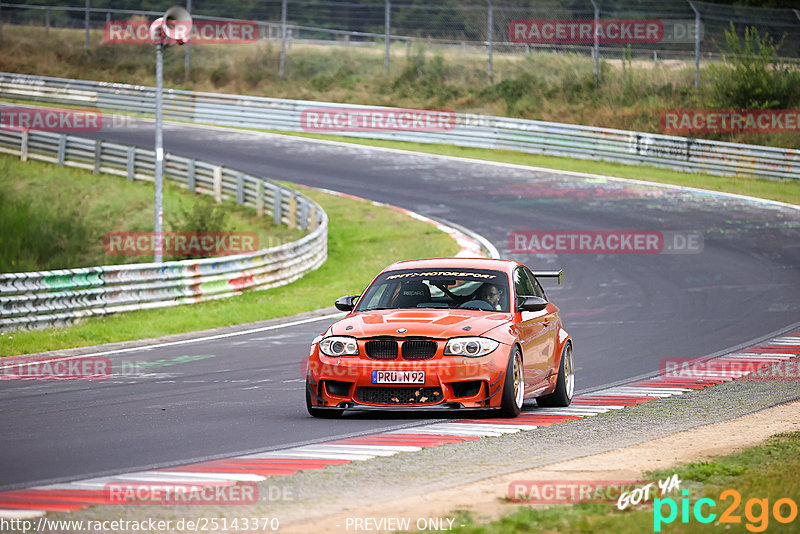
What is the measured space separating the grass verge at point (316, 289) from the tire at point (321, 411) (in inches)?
294

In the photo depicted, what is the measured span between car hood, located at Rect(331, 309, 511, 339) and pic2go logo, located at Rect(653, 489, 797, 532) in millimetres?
4032

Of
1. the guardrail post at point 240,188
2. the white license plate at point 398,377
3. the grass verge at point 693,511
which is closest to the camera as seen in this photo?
the grass verge at point 693,511

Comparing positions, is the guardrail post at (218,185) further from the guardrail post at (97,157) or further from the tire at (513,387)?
the tire at (513,387)

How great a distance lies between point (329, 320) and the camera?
818 inches

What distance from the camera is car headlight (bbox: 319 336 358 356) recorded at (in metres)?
10.6

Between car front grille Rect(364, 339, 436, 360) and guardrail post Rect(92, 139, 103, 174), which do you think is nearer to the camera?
car front grille Rect(364, 339, 436, 360)

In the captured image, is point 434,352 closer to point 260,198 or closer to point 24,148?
point 260,198

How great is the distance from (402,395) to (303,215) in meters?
21.8

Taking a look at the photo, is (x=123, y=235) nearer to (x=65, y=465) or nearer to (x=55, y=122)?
(x=55, y=122)

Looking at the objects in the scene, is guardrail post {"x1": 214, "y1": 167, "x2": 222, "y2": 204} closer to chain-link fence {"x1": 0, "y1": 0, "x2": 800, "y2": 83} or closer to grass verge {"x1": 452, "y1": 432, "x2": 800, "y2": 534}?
chain-link fence {"x1": 0, "y1": 0, "x2": 800, "y2": 83}

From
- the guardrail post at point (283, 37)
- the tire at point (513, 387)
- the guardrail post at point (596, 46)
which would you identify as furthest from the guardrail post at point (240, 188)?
the tire at point (513, 387)

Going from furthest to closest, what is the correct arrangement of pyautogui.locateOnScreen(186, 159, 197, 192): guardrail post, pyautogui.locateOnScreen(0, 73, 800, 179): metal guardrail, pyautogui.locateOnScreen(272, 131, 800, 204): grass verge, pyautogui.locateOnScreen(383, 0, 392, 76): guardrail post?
pyautogui.locateOnScreen(383, 0, 392, 76): guardrail post, pyautogui.locateOnScreen(0, 73, 800, 179): metal guardrail, pyautogui.locateOnScreen(186, 159, 197, 192): guardrail post, pyautogui.locateOnScreen(272, 131, 800, 204): grass verge

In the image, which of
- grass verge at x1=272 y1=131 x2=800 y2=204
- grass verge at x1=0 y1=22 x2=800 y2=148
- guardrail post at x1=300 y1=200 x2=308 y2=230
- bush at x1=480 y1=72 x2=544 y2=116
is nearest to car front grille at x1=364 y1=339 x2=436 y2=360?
guardrail post at x1=300 y1=200 x2=308 y2=230

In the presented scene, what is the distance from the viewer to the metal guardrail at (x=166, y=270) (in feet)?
61.9
